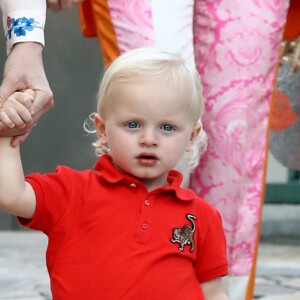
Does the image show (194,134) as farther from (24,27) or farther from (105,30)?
(105,30)

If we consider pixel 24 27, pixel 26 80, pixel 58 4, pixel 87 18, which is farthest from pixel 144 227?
pixel 87 18

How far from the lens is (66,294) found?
97.6 inches

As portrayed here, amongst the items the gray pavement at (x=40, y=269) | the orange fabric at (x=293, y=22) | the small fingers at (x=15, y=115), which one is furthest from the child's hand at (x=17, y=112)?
the gray pavement at (x=40, y=269)

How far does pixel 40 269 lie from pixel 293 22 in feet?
7.72

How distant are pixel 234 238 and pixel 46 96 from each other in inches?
40.0

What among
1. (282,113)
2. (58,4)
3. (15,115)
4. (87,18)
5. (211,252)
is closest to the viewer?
(15,115)

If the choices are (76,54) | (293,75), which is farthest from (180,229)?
(76,54)

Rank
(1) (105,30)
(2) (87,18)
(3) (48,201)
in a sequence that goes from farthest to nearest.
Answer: (2) (87,18)
(1) (105,30)
(3) (48,201)

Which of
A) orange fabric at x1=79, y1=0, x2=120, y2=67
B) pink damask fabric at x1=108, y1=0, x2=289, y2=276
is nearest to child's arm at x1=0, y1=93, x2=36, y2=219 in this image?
orange fabric at x1=79, y1=0, x2=120, y2=67

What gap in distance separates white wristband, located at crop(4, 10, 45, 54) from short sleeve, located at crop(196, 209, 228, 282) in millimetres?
550

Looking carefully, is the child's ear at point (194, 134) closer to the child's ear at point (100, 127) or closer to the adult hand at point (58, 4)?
the child's ear at point (100, 127)

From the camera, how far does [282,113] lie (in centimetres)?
444

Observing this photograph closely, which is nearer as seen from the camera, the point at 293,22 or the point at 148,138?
the point at 148,138

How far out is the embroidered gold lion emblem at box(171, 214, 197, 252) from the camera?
8.31 feet
